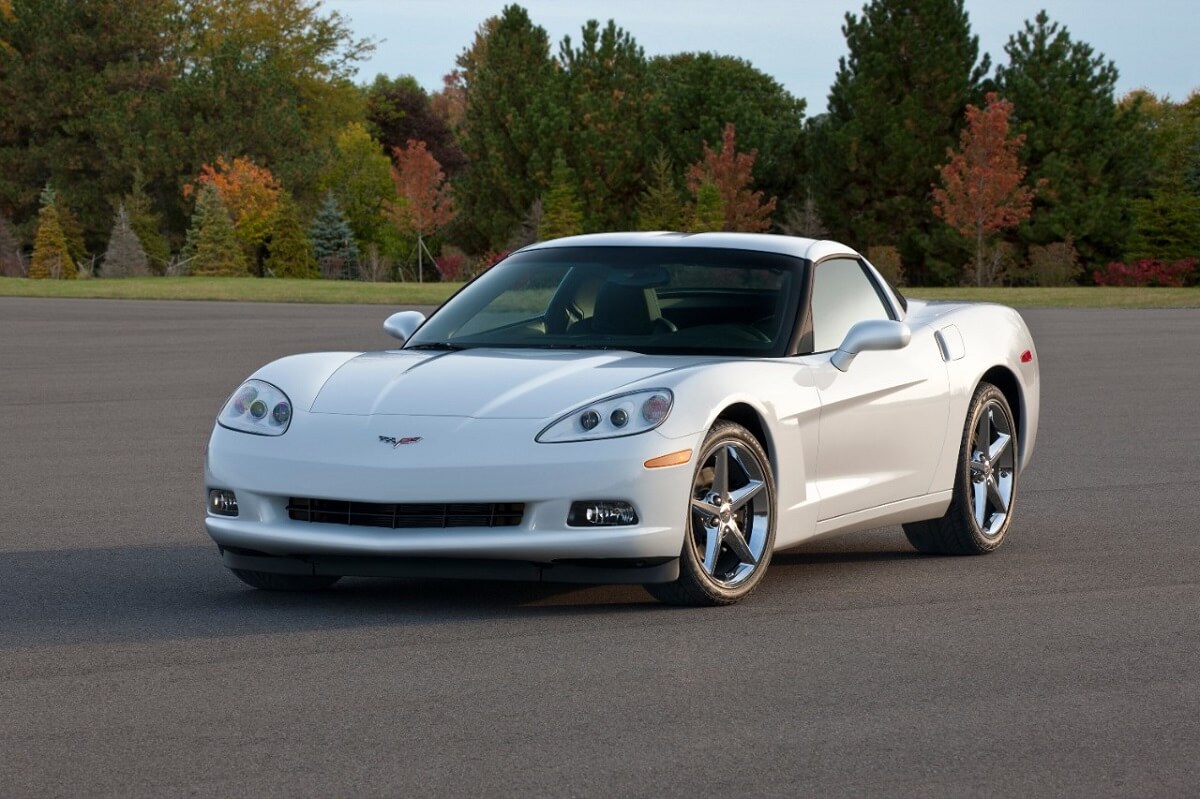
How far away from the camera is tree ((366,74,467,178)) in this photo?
102 m

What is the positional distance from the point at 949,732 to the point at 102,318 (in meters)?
32.9

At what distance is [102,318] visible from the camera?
1432 inches

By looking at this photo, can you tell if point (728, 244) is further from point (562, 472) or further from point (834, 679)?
point (834, 679)

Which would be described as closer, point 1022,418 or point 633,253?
point 633,253

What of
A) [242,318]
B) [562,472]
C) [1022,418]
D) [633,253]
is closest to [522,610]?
[562,472]

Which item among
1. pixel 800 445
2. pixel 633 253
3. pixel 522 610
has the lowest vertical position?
pixel 522 610

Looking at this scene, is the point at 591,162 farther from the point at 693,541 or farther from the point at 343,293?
the point at 693,541

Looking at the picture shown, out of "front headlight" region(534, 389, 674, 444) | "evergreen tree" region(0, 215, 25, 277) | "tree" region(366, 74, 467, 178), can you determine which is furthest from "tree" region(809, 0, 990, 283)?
"front headlight" region(534, 389, 674, 444)

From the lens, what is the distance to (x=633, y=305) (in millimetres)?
8219

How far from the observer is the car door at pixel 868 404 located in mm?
7859

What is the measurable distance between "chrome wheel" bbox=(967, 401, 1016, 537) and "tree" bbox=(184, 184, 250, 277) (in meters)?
60.8

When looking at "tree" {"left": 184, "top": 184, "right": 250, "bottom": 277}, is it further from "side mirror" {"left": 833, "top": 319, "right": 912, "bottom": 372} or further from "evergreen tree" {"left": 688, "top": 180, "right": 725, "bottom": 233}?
"side mirror" {"left": 833, "top": 319, "right": 912, "bottom": 372}

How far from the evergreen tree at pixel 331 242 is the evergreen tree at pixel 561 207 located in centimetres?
899

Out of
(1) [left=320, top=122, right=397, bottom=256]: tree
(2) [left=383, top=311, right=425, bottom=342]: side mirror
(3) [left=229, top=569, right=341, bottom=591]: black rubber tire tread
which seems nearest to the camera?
(3) [left=229, top=569, right=341, bottom=591]: black rubber tire tread
